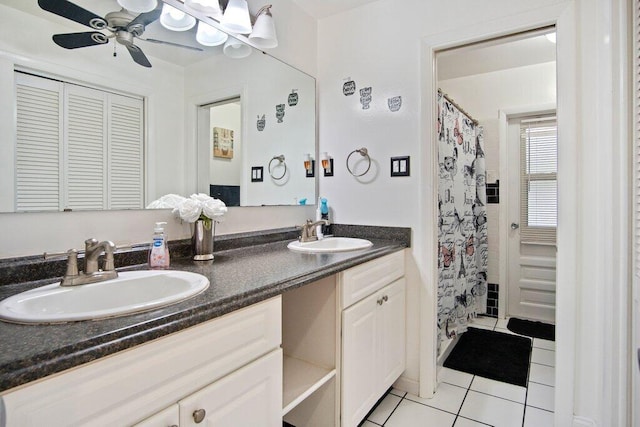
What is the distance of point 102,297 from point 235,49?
136 centimetres

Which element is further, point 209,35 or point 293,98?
point 293,98

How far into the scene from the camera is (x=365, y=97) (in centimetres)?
215

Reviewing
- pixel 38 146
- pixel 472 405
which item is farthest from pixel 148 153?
pixel 472 405

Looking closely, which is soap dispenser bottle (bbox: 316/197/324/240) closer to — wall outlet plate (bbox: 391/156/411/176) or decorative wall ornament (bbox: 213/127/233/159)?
wall outlet plate (bbox: 391/156/411/176)

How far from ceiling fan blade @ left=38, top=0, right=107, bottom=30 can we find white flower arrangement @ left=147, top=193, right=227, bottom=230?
2.17 feet

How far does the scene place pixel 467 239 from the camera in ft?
9.04

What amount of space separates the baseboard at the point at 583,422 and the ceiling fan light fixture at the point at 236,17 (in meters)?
2.45

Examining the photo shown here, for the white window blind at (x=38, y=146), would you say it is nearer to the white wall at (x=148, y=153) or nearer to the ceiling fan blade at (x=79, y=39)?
the white wall at (x=148, y=153)

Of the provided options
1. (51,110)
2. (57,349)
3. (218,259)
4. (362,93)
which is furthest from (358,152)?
(57,349)

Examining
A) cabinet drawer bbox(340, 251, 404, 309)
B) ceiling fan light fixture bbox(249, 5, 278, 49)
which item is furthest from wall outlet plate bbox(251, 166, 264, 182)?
cabinet drawer bbox(340, 251, 404, 309)

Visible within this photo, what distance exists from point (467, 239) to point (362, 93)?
4.67 feet

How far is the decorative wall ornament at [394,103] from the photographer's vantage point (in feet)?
6.66

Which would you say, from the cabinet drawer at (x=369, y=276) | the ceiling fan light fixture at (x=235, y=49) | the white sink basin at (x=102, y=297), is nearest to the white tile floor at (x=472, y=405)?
the cabinet drawer at (x=369, y=276)

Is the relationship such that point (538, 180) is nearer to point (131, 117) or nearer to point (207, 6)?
point (207, 6)
